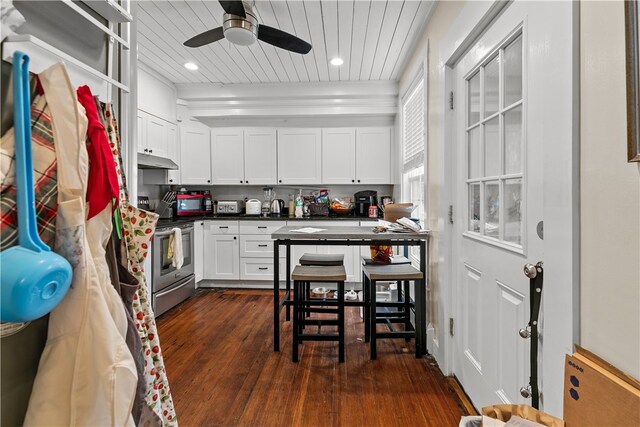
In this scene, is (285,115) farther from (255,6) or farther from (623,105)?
(623,105)

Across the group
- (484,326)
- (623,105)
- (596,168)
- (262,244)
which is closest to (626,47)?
(623,105)

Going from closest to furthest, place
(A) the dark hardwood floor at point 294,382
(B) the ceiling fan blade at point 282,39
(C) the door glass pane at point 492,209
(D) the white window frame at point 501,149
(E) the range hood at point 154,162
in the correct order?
1. (D) the white window frame at point 501,149
2. (C) the door glass pane at point 492,209
3. (A) the dark hardwood floor at point 294,382
4. (B) the ceiling fan blade at point 282,39
5. (E) the range hood at point 154,162

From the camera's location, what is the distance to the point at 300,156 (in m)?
4.63

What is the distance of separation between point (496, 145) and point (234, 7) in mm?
1914

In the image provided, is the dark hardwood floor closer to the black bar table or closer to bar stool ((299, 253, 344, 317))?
the black bar table

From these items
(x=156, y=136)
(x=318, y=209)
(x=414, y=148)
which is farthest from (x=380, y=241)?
(x=156, y=136)

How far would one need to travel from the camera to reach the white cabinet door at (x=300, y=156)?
15.1ft

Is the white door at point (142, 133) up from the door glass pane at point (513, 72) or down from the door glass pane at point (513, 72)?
up

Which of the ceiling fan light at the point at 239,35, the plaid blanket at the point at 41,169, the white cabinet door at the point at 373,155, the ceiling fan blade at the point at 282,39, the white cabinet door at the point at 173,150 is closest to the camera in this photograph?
the plaid blanket at the point at 41,169

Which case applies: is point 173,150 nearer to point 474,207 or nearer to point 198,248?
point 198,248

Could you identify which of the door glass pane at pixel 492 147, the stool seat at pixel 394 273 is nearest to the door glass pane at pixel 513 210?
the door glass pane at pixel 492 147

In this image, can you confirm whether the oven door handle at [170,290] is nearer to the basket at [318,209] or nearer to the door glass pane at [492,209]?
the basket at [318,209]

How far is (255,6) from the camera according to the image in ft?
8.25

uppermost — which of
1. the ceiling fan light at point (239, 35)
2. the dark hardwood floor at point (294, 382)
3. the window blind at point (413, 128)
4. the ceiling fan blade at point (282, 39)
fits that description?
the ceiling fan blade at point (282, 39)
